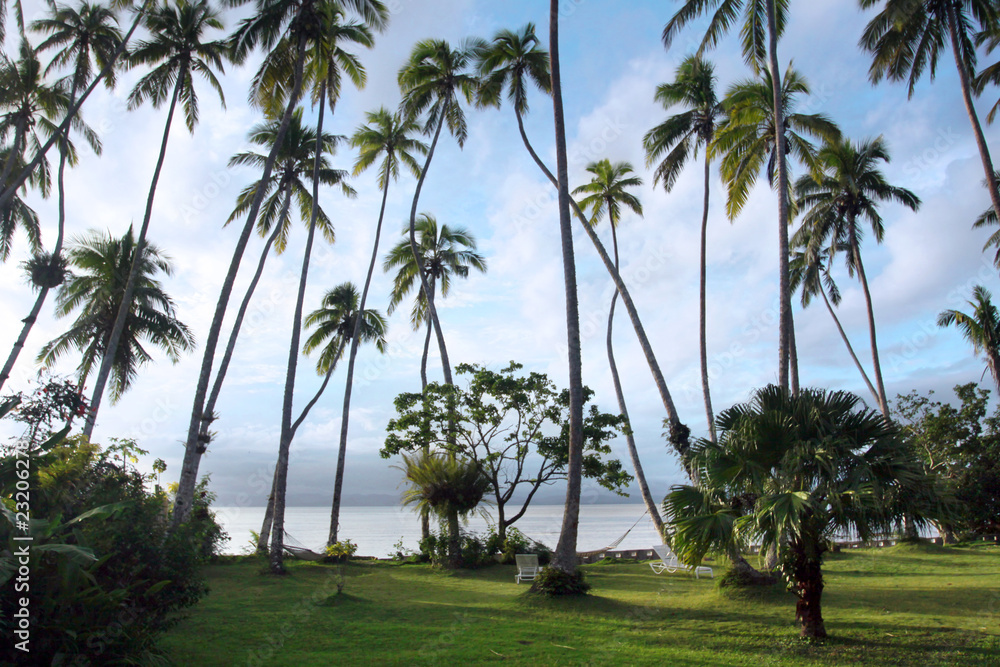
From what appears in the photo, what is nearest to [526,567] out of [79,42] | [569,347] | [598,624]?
[598,624]

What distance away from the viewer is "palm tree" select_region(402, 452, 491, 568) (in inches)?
622

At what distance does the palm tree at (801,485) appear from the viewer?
679cm

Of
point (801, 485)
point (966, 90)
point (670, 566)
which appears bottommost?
point (670, 566)

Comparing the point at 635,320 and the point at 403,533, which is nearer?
the point at 635,320

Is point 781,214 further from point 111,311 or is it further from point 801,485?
point 111,311

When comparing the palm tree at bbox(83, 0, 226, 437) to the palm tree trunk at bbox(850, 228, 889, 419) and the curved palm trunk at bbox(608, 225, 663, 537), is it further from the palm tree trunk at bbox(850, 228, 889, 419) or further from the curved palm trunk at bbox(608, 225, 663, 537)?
the palm tree trunk at bbox(850, 228, 889, 419)

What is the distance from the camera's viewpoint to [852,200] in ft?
69.7

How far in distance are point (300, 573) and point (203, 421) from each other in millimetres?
4706

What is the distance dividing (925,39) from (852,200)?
23.2 feet

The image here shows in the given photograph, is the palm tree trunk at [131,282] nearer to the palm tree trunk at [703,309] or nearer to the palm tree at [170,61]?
the palm tree at [170,61]

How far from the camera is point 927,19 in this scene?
14.8 metres

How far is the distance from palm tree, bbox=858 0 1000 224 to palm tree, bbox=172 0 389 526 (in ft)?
42.9

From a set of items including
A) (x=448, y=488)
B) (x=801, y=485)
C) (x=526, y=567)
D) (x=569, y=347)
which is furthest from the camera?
(x=448, y=488)

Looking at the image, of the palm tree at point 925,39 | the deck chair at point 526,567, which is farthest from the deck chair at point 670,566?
the palm tree at point 925,39
